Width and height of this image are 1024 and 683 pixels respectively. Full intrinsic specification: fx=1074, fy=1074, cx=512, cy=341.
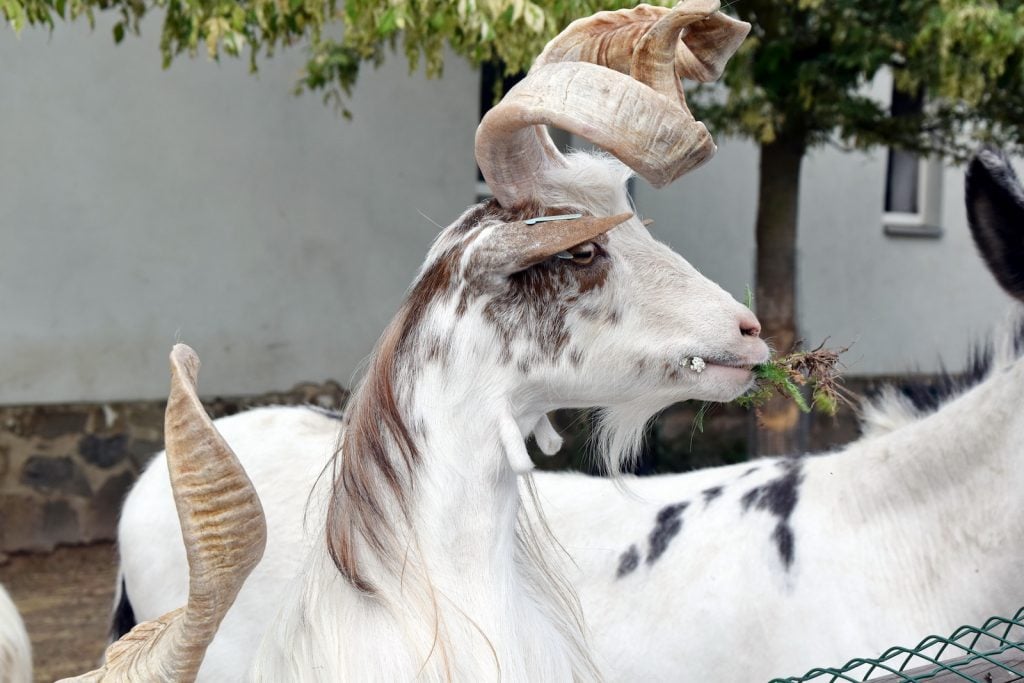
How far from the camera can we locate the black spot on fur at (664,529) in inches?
107

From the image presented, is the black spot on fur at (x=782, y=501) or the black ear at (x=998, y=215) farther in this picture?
the black spot on fur at (x=782, y=501)

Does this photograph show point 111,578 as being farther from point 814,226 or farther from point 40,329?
point 814,226

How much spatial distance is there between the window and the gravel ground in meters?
7.58

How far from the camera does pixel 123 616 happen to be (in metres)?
3.27

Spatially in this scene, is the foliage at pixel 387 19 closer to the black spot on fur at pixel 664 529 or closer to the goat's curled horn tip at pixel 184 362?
the black spot on fur at pixel 664 529

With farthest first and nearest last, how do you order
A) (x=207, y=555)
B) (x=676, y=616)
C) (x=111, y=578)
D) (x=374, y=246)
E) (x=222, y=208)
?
(x=374, y=246) → (x=222, y=208) → (x=111, y=578) → (x=676, y=616) → (x=207, y=555)

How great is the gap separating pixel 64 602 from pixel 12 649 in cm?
403

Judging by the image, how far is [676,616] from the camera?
2580 millimetres

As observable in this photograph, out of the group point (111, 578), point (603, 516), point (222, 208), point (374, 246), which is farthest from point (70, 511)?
point (603, 516)

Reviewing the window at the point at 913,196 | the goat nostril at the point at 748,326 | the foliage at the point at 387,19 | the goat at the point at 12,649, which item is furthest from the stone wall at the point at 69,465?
the window at the point at 913,196

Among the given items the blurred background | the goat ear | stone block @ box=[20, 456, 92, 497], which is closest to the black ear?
the goat ear

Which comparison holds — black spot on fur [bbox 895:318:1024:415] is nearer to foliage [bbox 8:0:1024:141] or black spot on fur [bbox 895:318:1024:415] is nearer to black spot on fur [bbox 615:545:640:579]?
black spot on fur [bbox 615:545:640:579]

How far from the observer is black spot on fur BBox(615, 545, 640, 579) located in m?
2.72

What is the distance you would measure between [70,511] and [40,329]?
1201mm
